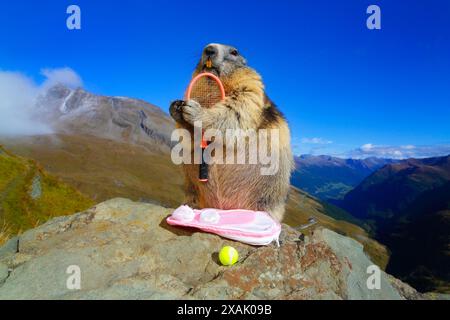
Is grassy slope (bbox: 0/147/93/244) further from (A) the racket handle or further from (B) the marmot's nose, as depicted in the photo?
(B) the marmot's nose

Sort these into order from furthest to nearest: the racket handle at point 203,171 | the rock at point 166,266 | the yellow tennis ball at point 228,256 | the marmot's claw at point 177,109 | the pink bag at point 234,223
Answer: the racket handle at point 203,171 < the marmot's claw at point 177,109 < the pink bag at point 234,223 < the yellow tennis ball at point 228,256 < the rock at point 166,266

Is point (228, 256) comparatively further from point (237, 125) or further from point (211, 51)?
point (211, 51)

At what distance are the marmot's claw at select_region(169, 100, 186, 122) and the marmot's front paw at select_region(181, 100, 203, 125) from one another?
0.12 m

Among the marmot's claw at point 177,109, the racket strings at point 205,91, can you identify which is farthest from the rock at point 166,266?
the racket strings at point 205,91

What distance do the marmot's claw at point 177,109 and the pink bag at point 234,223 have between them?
235cm

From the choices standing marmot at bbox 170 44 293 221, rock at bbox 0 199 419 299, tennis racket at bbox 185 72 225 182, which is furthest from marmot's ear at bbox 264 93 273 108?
rock at bbox 0 199 419 299

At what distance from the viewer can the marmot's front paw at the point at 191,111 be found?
871 cm

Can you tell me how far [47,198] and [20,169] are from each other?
181 inches

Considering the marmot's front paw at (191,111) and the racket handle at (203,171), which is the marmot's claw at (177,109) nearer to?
the marmot's front paw at (191,111)

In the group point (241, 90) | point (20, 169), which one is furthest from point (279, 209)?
point (20, 169)

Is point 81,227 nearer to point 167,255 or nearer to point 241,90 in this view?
point 167,255

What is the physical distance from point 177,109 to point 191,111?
44 centimetres

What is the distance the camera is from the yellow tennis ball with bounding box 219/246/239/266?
7.17m
